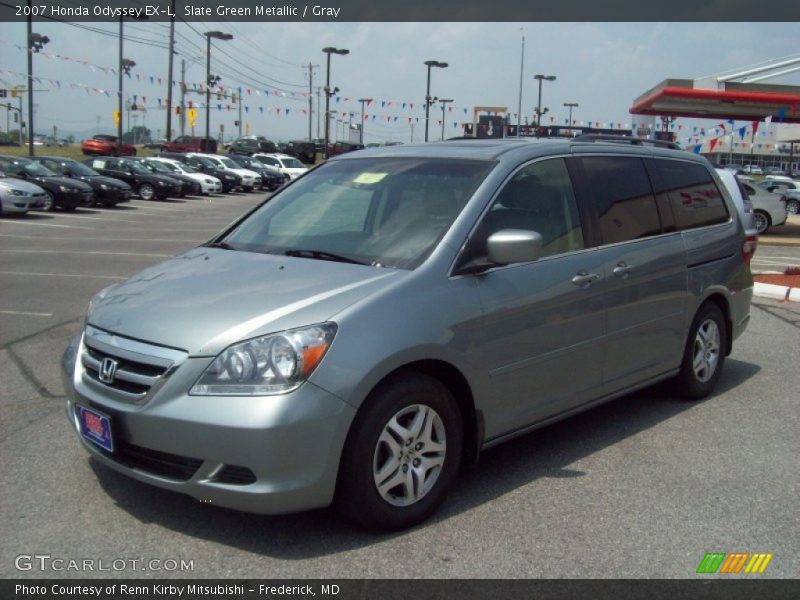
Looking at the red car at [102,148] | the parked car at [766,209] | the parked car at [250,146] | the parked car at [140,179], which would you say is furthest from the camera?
the parked car at [250,146]

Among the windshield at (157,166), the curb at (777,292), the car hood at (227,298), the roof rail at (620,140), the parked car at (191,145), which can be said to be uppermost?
the parked car at (191,145)

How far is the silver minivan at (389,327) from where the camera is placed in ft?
10.9

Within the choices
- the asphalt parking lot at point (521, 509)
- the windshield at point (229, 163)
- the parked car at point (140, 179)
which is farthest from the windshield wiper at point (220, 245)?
the windshield at point (229, 163)

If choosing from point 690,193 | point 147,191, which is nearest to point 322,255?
point 690,193

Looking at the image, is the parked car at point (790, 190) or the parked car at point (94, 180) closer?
the parked car at point (94, 180)

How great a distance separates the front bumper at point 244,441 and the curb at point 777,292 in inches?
343

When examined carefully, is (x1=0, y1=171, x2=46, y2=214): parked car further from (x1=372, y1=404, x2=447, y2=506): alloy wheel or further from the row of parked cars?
(x1=372, y1=404, x2=447, y2=506): alloy wheel

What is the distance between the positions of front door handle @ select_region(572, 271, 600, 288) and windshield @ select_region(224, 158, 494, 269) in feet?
2.59

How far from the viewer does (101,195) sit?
25.0 metres

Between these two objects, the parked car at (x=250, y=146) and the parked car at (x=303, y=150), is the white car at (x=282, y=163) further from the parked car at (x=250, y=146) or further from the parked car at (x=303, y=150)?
the parked car at (x=303, y=150)
